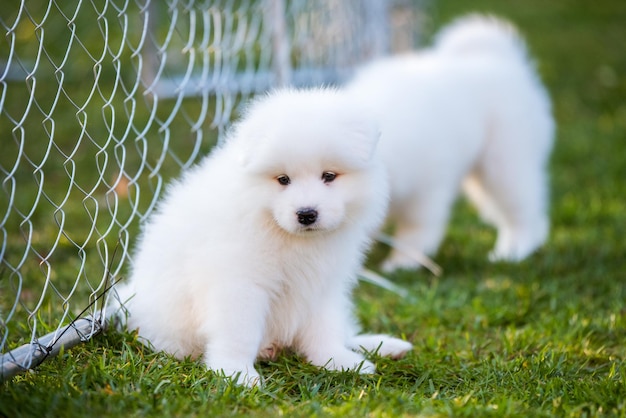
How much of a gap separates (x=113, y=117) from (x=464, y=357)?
150 centimetres

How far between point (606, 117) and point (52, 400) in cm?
662

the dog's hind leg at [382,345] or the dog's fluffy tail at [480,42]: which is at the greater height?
the dog's fluffy tail at [480,42]

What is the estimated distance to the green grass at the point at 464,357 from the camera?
217 centimetres

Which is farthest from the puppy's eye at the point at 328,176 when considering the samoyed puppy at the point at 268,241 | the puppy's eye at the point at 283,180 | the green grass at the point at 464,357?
the green grass at the point at 464,357

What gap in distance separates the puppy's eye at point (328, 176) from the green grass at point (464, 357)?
24.1 inches

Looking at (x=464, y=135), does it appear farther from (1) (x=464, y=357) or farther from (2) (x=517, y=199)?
(1) (x=464, y=357)

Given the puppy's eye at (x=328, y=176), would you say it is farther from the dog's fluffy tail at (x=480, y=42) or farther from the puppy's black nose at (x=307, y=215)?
the dog's fluffy tail at (x=480, y=42)

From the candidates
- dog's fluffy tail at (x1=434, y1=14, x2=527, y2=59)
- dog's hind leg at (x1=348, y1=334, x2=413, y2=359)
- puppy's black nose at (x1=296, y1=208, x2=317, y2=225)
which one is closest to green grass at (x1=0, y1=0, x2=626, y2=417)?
dog's hind leg at (x1=348, y1=334, x2=413, y2=359)

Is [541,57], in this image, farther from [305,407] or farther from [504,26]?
[305,407]

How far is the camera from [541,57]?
9656mm

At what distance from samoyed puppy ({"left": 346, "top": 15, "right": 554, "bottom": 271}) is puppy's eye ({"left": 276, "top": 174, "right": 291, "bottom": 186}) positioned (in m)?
1.81

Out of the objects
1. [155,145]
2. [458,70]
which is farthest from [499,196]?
[155,145]

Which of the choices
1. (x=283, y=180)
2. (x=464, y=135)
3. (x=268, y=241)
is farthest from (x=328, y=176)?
(x=464, y=135)

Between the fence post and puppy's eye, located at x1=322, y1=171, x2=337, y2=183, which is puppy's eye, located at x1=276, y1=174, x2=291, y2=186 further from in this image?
the fence post
